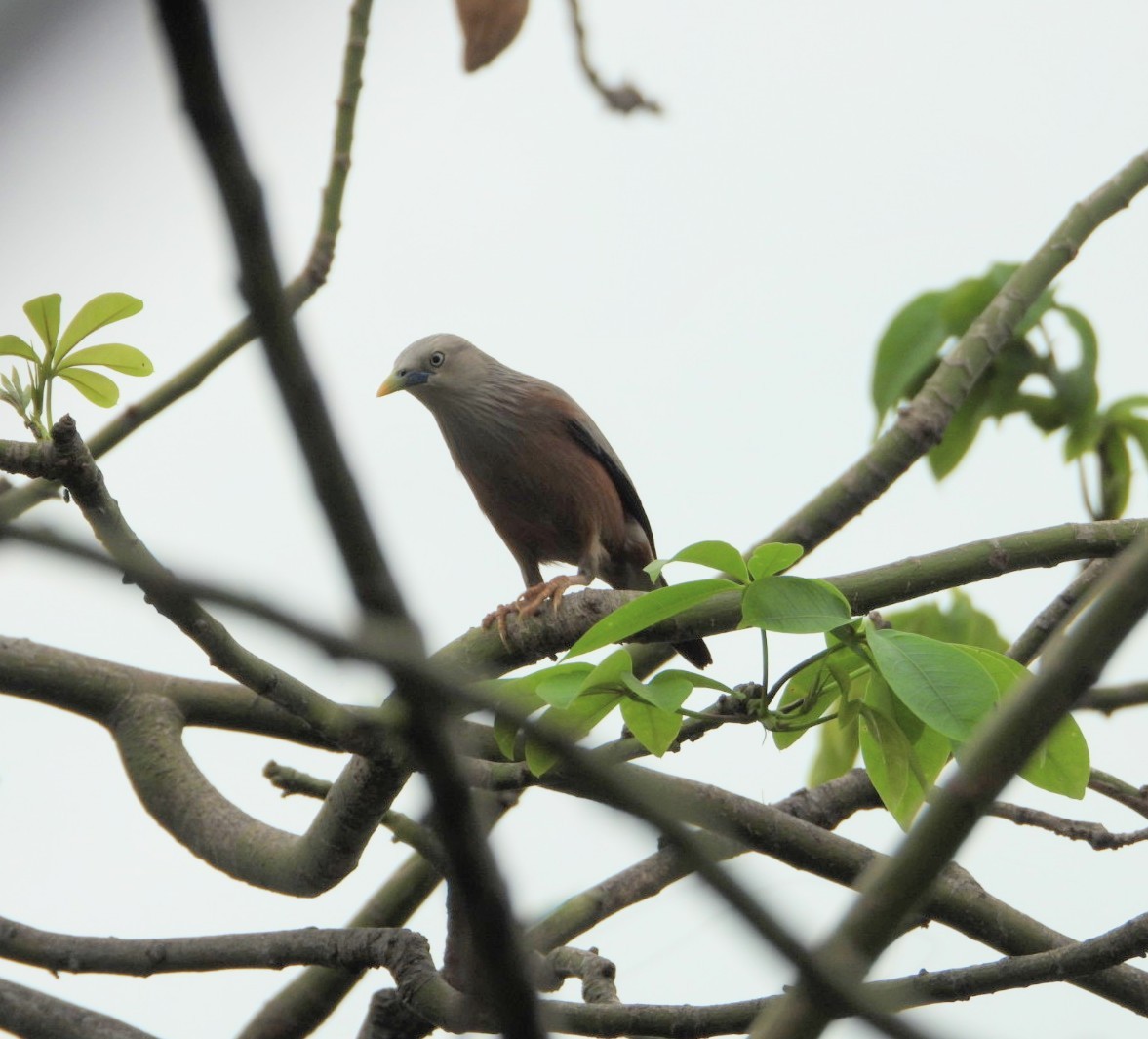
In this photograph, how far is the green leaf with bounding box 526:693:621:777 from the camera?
2441 mm

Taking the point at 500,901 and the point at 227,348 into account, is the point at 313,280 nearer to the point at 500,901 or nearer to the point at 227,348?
the point at 227,348

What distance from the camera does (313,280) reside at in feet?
10.7

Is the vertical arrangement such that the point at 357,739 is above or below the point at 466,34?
below

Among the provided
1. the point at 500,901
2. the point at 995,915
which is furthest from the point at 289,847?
the point at 500,901

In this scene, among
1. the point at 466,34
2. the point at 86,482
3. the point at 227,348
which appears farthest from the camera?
the point at 227,348

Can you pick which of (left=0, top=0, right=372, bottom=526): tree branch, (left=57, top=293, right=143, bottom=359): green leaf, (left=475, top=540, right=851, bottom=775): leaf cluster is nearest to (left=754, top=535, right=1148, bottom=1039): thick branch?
(left=475, top=540, right=851, bottom=775): leaf cluster

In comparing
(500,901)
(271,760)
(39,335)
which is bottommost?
(500,901)

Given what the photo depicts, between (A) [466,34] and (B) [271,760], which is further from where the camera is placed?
(B) [271,760]

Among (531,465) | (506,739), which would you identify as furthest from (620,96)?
(531,465)

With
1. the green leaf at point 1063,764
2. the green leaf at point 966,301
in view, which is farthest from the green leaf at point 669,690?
the green leaf at point 966,301

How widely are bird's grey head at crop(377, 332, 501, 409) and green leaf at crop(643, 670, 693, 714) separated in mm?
3838

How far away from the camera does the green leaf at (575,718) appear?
2441mm

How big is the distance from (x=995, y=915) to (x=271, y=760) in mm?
1746

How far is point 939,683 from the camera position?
7.46ft
